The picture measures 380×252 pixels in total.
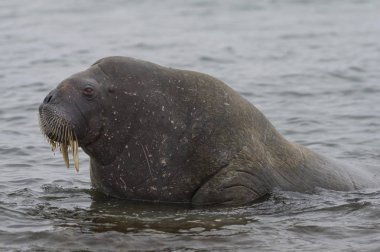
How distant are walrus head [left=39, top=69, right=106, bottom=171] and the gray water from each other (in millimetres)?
801

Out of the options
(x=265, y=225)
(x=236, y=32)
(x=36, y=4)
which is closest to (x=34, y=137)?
(x=265, y=225)

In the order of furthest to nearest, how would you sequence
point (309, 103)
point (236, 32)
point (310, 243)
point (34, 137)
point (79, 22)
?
point (79, 22), point (236, 32), point (309, 103), point (34, 137), point (310, 243)

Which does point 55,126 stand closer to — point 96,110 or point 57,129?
point 57,129

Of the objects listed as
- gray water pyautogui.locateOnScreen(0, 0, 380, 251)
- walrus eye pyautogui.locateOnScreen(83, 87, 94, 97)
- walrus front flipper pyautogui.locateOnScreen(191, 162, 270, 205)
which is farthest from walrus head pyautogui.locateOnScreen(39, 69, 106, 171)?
Result: walrus front flipper pyautogui.locateOnScreen(191, 162, 270, 205)

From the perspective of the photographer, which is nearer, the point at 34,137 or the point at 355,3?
the point at 34,137

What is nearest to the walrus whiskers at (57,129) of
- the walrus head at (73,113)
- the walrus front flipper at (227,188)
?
the walrus head at (73,113)

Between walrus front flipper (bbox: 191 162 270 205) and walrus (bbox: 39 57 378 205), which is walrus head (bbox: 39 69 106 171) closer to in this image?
walrus (bbox: 39 57 378 205)

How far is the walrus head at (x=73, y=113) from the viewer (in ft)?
32.6

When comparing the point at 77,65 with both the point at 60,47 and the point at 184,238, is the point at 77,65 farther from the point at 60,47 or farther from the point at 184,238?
the point at 184,238

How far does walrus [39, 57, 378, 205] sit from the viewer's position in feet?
33.3

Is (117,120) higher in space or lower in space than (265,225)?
higher

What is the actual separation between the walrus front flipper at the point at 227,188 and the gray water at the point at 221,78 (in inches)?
6.4

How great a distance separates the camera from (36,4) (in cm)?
3133

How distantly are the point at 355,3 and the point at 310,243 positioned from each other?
23839 millimetres
